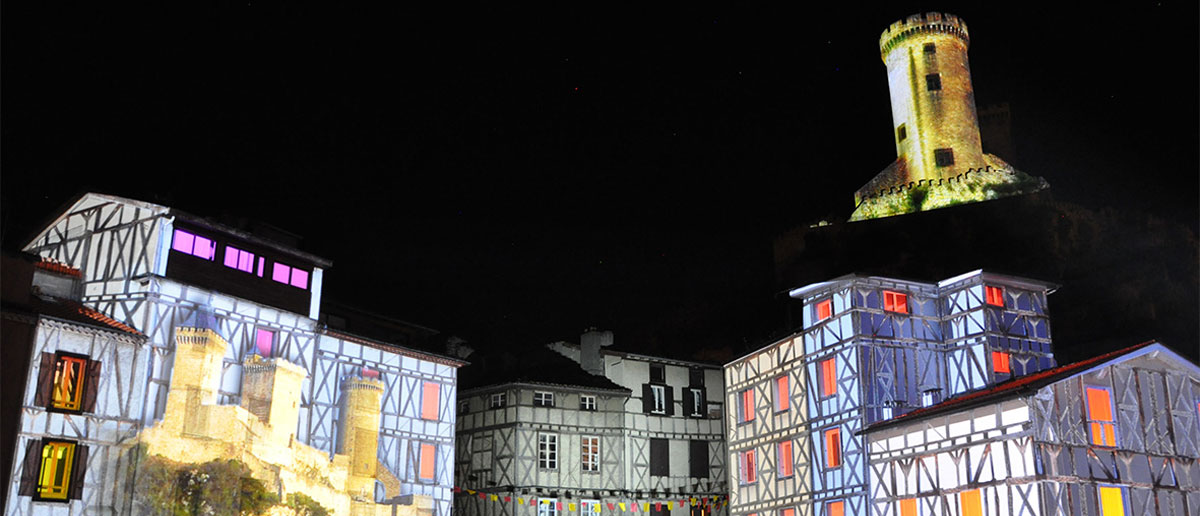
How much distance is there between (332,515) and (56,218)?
12299mm

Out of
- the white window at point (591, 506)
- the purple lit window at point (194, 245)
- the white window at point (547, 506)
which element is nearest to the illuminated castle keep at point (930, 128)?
the white window at point (591, 506)

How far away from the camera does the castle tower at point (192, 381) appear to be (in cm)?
2672

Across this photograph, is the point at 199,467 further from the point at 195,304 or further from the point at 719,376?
the point at 719,376

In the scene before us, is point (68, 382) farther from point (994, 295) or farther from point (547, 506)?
point (994, 295)

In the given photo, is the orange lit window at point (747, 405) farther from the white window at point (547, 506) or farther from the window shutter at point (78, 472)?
the window shutter at point (78, 472)

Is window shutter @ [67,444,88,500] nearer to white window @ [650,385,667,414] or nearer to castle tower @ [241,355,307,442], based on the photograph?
castle tower @ [241,355,307,442]

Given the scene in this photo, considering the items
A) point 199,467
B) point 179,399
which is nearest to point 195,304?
point 179,399

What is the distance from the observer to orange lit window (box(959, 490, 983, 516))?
2528 cm

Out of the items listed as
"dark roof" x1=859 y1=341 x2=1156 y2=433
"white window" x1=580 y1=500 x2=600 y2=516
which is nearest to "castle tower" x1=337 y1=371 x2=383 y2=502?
"white window" x1=580 y1=500 x2=600 y2=516

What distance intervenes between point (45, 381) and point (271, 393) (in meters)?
5.68

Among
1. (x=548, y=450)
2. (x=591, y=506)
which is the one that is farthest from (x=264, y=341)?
(x=591, y=506)

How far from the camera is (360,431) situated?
31922 millimetres

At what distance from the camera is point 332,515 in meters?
29.8

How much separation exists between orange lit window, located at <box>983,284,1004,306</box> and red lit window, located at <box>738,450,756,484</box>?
973 centimetres
